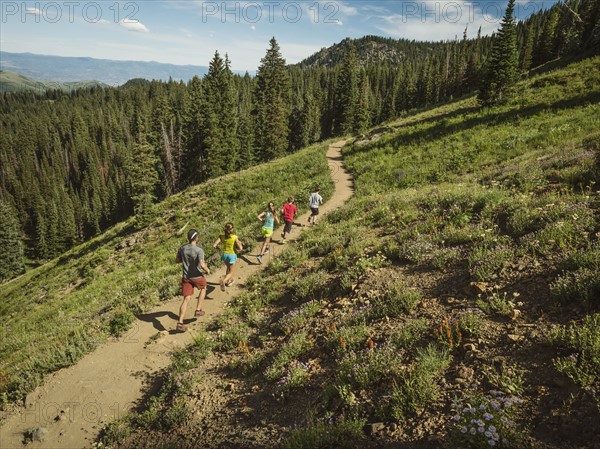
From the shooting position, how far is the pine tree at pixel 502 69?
3528 centimetres

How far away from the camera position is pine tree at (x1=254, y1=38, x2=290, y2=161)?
54.9 meters

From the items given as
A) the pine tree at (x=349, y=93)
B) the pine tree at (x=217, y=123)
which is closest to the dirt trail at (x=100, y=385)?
the pine tree at (x=217, y=123)

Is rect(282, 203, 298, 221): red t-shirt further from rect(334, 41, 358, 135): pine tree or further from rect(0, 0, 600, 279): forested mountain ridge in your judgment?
rect(334, 41, 358, 135): pine tree

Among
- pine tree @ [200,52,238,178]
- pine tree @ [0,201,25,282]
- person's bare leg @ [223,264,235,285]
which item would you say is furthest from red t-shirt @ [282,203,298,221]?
pine tree @ [0,201,25,282]

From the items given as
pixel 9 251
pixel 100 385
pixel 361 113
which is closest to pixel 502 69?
pixel 361 113

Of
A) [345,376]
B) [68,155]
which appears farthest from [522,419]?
[68,155]

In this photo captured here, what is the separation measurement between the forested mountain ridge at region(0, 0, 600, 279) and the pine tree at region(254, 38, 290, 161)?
0.18 meters

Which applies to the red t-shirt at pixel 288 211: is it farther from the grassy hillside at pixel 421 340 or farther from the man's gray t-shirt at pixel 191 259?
the man's gray t-shirt at pixel 191 259

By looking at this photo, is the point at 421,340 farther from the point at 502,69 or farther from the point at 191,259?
the point at 502,69

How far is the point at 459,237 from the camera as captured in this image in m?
8.63

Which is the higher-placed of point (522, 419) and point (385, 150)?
point (385, 150)

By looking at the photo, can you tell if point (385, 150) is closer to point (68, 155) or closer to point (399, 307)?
point (399, 307)

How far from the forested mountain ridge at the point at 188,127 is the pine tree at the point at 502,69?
607cm

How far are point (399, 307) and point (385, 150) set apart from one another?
24237mm
